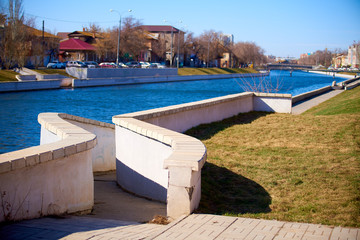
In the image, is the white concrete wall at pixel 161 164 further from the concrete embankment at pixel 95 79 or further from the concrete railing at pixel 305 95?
the concrete embankment at pixel 95 79

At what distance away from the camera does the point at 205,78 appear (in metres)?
84.8

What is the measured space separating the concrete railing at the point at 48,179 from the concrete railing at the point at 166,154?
1.35 metres

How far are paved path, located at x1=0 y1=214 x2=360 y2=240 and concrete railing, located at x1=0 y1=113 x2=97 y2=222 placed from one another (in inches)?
11.6

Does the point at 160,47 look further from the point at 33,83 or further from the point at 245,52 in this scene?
the point at 33,83

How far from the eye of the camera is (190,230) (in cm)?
480

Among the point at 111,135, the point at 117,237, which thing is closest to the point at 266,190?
the point at 117,237

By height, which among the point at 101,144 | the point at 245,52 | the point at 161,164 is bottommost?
the point at 101,144

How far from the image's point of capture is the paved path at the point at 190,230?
457 cm

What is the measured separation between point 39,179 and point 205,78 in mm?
79976

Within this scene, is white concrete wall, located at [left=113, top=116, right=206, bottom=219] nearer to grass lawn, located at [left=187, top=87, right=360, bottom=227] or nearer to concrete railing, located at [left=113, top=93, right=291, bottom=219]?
concrete railing, located at [left=113, top=93, right=291, bottom=219]

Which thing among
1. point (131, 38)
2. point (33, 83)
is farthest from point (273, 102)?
point (131, 38)

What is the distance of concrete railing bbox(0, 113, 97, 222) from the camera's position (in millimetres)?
5207

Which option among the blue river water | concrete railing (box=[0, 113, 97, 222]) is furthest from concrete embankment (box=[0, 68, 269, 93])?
concrete railing (box=[0, 113, 97, 222])

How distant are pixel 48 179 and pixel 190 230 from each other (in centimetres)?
226
